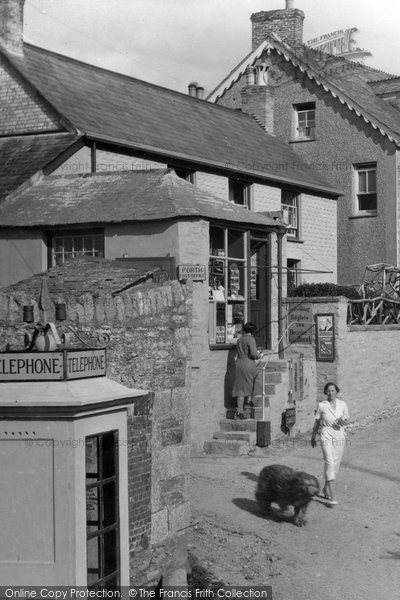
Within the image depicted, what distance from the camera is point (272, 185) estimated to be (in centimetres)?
2627

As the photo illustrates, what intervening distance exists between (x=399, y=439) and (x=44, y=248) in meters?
7.57

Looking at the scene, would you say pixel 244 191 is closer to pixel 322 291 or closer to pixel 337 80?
pixel 322 291

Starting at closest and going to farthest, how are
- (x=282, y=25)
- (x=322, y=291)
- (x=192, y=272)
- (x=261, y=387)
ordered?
(x=192, y=272), (x=261, y=387), (x=322, y=291), (x=282, y=25)

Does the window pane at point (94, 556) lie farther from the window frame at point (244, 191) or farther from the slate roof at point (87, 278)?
the window frame at point (244, 191)

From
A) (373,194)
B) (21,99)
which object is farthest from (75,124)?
(373,194)

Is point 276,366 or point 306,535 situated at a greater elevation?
point 276,366

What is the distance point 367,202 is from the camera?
31250 mm

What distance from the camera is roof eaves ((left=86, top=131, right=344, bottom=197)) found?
20.6 metres

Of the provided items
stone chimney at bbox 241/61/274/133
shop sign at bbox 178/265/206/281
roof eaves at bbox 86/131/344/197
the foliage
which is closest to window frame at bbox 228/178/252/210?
roof eaves at bbox 86/131/344/197

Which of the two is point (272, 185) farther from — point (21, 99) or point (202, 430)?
point (202, 430)

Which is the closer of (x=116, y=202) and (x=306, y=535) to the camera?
(x=306, y=535)

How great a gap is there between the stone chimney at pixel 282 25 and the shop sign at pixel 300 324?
1651cm

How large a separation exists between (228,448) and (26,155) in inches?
336

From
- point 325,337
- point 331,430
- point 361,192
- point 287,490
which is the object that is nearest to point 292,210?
point 361,192
